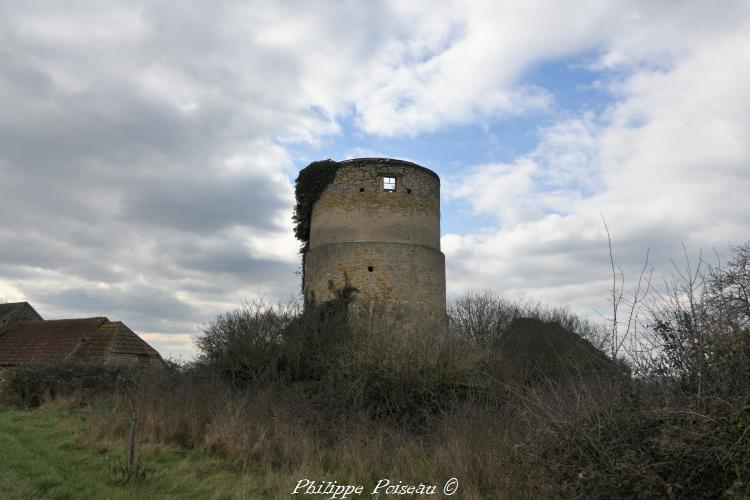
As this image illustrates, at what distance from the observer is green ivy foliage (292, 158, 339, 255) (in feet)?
66.0

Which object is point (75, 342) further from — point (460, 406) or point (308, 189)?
point (460, 406)

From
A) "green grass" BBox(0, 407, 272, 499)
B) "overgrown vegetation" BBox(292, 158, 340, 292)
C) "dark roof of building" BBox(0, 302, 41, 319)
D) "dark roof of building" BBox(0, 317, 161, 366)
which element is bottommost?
"green grass" BBox(0, 407, 272, 499)

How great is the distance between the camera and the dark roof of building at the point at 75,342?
2334cm

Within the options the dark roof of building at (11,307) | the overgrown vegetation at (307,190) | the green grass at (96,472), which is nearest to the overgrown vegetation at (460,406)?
the green grass at (96,472)

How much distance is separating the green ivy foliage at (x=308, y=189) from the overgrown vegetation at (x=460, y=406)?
402 centimetres

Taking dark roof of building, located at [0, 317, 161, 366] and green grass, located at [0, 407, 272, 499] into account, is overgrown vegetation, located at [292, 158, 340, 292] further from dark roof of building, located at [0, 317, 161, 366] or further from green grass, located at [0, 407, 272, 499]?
green grass, located at [0, 407, 272, 499]

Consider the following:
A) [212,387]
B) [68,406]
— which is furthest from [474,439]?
[68,406]

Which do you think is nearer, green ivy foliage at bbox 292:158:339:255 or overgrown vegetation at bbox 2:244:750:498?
overgrown vegetation at bbox 2:244:750:498

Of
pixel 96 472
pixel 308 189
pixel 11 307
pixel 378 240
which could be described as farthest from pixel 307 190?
pixel 11 307

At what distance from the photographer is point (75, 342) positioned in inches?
938

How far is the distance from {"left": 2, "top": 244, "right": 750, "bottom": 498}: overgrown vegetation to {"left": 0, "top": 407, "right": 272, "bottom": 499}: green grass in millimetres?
442

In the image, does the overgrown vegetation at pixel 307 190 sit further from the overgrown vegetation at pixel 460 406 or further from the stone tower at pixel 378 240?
the overgrown vegetation at pixel 460 406

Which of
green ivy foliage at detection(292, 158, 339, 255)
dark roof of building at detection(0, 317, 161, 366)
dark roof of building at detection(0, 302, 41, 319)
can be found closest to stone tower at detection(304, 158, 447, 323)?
green ivy foliage at detection(292, 158, 339, 255)

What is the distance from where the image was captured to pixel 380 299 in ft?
59.9
